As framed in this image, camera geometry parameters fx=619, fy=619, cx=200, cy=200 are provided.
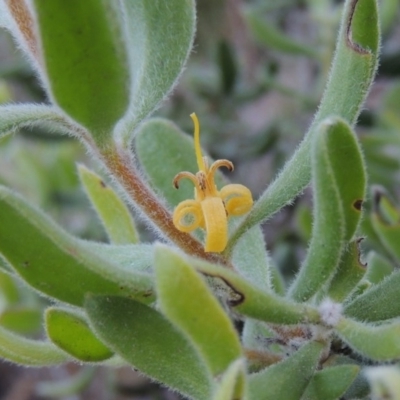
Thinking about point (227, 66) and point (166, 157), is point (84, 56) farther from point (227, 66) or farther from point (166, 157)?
point (227, 66)

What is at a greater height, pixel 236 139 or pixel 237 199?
pixel 236 139

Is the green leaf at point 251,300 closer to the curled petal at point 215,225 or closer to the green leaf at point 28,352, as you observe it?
the curled petal at point 215,225

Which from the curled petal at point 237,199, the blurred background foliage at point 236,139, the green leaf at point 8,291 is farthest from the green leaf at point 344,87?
the green leaf at point 8,291

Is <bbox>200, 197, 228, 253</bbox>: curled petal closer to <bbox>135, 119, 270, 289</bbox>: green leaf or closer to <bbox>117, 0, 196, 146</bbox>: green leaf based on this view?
<bbox>117, 0, 196, 146</bbox>: green leaf

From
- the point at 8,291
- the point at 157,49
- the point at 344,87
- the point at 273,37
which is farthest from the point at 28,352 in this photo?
the point at 273,37

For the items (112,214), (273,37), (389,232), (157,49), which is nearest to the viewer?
(157,49)

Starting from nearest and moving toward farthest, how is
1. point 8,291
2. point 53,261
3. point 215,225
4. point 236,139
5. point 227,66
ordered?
1. point 53,261
2. point 215,225
3. point 8,291
4. point 227,66
5. point 236,139

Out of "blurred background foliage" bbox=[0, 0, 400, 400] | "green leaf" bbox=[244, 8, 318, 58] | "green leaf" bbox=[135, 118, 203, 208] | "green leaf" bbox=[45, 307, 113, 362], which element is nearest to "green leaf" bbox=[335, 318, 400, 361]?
"green leaf" bbox=[45, 307, 113, 362]
